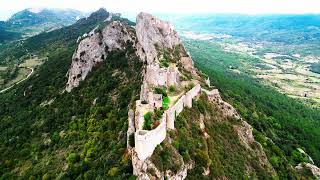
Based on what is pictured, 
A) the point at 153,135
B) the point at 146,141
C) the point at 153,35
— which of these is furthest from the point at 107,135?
the point at 153,35

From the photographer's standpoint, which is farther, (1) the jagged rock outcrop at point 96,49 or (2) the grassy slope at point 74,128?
(1) the jagged rock outcrop at point 96,49

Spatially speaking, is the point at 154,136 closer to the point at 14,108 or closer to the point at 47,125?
the point at 47,125

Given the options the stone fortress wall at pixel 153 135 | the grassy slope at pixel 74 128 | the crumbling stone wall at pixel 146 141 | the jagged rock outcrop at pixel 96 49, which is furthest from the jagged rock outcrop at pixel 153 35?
the crumbling stone wall at pixel 146 141

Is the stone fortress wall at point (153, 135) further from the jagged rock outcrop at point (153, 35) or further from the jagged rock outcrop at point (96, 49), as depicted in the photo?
the jagged rock outcrop at point (96, 49)

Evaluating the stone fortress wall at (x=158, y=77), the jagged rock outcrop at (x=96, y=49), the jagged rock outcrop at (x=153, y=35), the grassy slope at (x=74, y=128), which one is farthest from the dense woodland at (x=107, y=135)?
the stone fortress wall at (x=158, y=77)

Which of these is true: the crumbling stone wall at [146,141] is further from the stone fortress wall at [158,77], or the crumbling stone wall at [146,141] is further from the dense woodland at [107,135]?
the stone fortress wall at [158,77]

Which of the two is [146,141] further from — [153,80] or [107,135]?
[107,135]

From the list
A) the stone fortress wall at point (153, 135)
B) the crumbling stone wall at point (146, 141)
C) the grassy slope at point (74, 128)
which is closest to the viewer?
the crumbling stone wall at point (146, 141)

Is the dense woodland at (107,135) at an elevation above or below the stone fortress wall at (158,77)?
below

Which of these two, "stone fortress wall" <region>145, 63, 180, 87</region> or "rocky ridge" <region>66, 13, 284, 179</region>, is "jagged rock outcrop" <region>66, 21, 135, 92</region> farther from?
"stone fortress wall" <region>145, 63, 180, 87</region>

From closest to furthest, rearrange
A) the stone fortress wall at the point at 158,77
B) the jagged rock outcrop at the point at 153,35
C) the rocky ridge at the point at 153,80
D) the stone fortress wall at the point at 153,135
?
1. the stone fortress wall at the point at 153,135
2. the rocky ridge at the point at 153,80
3. the stone fortress wall at the point at 158,77
4. the jagged rock outcrop at the point at 153,35
